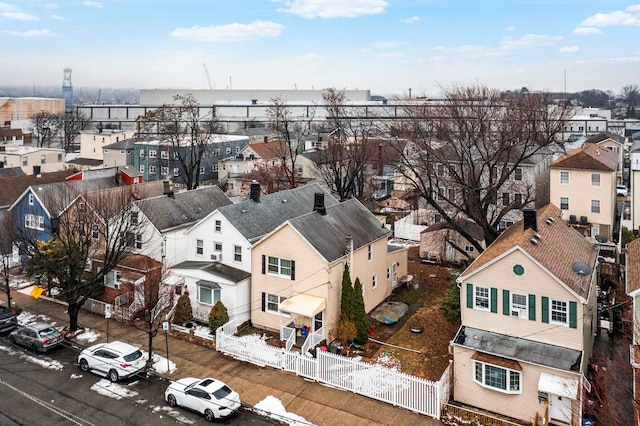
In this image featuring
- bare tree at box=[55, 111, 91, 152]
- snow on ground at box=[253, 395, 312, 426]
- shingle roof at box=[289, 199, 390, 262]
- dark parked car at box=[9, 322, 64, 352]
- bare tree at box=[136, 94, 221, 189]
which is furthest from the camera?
bare tree at box=[55, 111, 91, 152]

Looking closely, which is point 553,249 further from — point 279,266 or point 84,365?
point 84,365

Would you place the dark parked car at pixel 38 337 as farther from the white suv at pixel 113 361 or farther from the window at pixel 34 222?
the window at pixel 34 222

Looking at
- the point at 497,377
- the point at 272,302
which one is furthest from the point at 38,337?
the point at 497,377

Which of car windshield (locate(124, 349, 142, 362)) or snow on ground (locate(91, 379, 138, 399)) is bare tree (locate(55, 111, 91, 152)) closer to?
car windshield (locate(124, 349, 142, 362))

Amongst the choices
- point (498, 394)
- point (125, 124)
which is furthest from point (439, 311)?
point (125, 124)

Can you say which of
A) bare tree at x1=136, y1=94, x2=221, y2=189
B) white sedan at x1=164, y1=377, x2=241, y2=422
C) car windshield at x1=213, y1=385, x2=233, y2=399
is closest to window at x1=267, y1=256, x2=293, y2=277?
white sedan at x1=164, y1=377, x2=241, y2=422

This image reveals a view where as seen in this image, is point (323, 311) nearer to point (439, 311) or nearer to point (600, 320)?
point (439, 311)

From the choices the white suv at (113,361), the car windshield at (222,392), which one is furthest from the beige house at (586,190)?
the white suv at (113,361)
